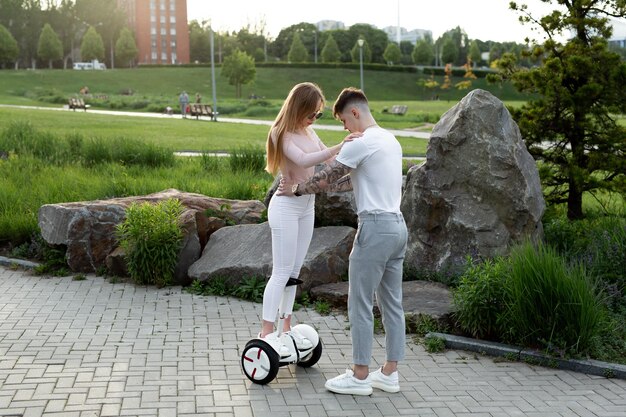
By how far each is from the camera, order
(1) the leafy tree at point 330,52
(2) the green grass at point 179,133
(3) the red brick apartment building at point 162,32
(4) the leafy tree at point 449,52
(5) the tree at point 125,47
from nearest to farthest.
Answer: (2) the green grass at point 179,133 → (1) the leafy tree at point 330,52 → (5) the tree at point 125,47 → (4) the leafy tree at point 449,52 → (3) the red brick apartment building at point 162,32

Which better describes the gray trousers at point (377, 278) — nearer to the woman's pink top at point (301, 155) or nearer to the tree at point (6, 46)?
the woman's pink top at point (301, 155)

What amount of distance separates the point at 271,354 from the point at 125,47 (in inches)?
4153

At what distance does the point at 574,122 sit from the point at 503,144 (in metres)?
2.70

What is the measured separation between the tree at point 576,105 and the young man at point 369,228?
538 cm

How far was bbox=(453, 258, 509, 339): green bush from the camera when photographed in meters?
6.52

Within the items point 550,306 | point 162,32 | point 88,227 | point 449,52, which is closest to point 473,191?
point 550,306

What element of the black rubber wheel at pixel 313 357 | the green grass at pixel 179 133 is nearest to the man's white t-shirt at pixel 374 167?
the black rubber wheel at pixel 313 357

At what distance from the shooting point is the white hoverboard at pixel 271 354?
218 inches

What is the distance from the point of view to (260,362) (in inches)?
219

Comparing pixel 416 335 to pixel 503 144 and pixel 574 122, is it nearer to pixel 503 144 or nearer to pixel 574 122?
pixel 503 144

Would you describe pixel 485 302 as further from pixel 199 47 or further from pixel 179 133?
pixel 199 47

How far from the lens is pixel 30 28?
108 metres

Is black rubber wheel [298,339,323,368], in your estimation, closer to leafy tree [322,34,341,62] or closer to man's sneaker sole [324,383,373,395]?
man's sneaker sole [324,383,373,395]

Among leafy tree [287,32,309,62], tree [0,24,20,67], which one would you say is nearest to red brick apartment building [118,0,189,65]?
leafy tree [287,32,309,62]
